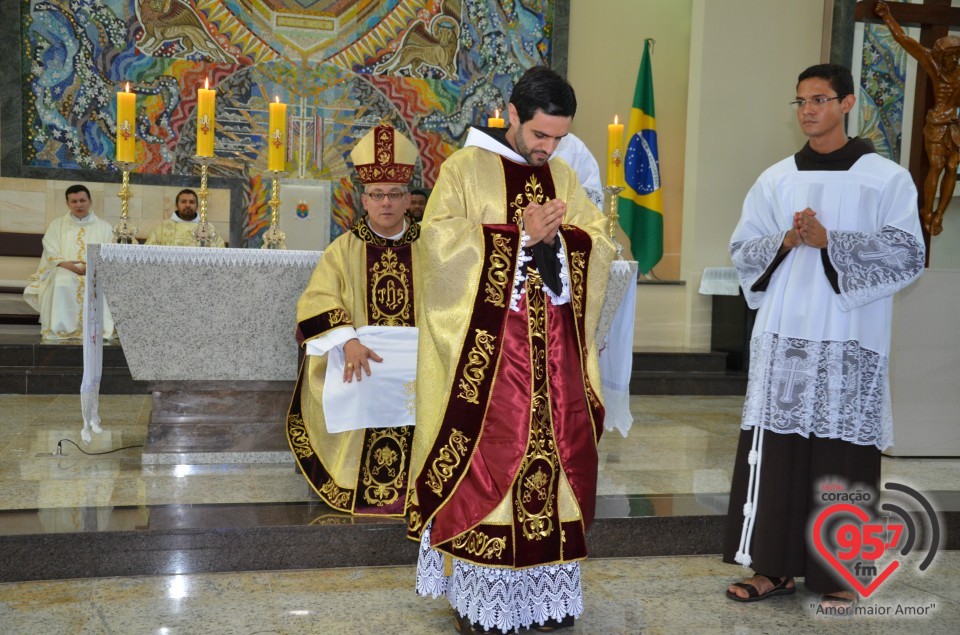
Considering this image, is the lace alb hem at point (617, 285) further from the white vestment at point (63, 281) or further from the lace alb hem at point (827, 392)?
the white vestment at point (63, 281)

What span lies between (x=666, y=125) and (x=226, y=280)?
735cm

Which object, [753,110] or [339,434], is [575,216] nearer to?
[339,434]

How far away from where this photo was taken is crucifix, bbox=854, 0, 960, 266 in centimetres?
469

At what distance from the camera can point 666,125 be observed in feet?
34.8

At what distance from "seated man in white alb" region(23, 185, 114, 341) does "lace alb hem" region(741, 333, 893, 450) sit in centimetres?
673

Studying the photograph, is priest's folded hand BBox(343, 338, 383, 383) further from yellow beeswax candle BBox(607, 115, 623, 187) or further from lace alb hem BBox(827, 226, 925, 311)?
lace alb hem BBox(827, 226, 925, 311)

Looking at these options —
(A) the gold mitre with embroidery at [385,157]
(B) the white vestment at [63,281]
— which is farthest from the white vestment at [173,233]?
(A) the gold mitre with embroidery at [385,157]

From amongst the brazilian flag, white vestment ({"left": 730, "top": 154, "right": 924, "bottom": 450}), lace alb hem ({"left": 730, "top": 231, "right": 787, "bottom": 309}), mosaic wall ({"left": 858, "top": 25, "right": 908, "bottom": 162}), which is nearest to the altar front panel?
lace alb hem ({"left": 730, "top": 231, "right": 787, "bottom": 309})

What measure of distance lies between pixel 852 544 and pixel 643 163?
719 centimetres

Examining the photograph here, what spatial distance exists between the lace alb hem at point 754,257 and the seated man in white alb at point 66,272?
21.3ft

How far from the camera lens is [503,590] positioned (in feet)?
8.90

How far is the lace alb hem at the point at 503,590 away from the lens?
2707 millimetres

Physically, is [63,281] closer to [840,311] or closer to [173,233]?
[173,233]

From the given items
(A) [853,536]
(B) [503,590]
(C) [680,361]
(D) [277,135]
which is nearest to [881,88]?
(C) [680,361]
